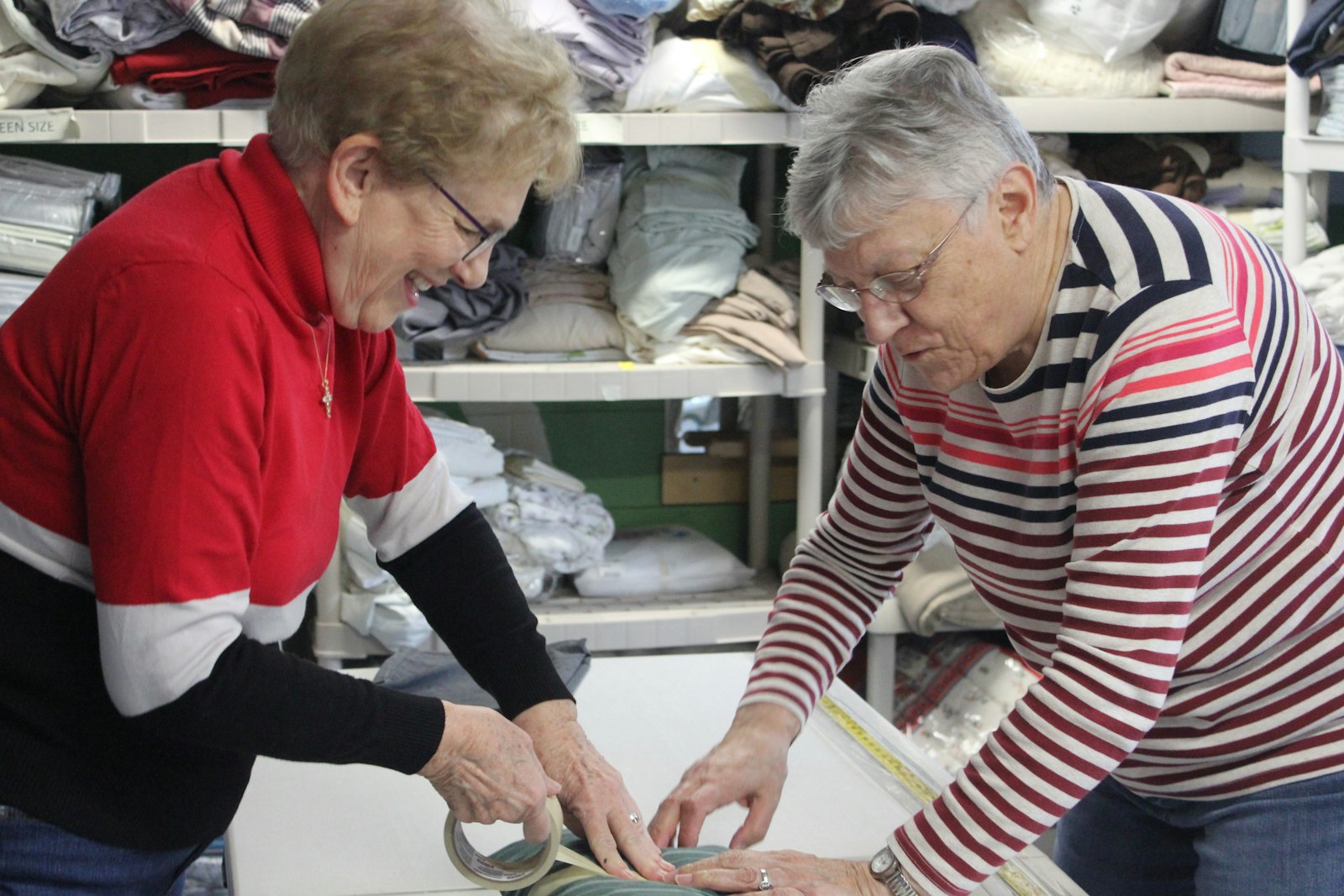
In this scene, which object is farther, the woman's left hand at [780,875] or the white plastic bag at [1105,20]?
the white plastic bag at [1105,20]

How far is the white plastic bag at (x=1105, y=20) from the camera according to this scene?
2.57 meters

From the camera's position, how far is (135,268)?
3.08ft

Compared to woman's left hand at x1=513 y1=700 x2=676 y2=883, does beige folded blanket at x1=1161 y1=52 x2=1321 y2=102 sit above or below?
above

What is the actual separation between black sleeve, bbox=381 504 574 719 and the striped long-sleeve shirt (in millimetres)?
416

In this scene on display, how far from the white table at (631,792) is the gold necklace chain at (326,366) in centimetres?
51

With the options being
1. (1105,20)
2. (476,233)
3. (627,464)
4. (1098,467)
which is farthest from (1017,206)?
(627,464)

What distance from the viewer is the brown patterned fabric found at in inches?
93.2

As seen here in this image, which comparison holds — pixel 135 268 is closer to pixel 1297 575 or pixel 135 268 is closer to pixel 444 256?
pixel 444 256

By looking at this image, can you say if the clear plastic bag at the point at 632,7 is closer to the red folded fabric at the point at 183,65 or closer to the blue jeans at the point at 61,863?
the red folded fabric at the point at 183,65

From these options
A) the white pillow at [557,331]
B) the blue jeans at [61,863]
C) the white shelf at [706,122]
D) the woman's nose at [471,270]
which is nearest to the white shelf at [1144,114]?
the white shelf at [706,122]

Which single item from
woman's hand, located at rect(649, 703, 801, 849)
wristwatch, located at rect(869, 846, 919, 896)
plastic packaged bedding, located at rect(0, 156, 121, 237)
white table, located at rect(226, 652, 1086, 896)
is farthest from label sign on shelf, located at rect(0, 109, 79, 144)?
wristwatch, located at rect(869, 846, 919, 896)

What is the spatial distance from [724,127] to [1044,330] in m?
1.49

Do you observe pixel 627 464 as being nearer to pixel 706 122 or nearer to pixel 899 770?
pixel 706 122

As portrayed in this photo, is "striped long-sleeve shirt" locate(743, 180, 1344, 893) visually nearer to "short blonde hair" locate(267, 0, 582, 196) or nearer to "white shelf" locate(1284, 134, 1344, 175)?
"short blonde hair" locate(267, 0, 582, 196)
